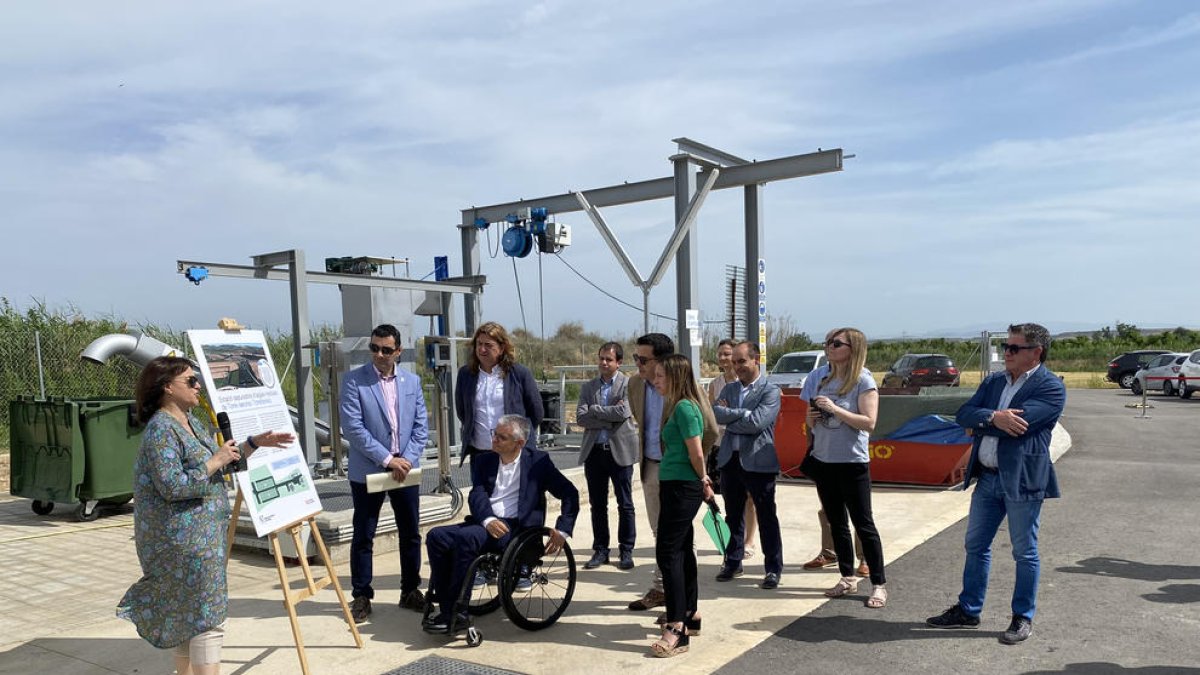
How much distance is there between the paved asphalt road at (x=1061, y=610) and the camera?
14.3 ft

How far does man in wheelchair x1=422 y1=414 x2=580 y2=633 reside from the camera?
15.9ft

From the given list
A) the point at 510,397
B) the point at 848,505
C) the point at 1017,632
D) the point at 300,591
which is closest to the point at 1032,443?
the point at 1017,632

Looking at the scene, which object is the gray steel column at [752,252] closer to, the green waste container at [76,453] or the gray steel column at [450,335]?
the gray steel column at [450,335]

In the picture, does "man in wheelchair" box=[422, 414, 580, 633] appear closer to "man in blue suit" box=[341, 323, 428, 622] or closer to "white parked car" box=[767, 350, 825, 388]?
"man in blue suit" box=[341, 323, 428, 622]

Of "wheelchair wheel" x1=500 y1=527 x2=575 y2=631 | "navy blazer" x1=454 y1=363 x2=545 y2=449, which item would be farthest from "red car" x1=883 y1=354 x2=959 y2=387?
"wheelchair wheel" x1=500 y1=527 x2=575 y2=631

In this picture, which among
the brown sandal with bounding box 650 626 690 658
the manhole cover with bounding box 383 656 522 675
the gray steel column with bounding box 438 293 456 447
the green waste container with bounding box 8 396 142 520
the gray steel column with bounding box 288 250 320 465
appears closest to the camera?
the manhole cover with bounding box 383 656 522 675

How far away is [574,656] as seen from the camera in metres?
4.59

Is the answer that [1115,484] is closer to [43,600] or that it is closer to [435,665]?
[435,665]

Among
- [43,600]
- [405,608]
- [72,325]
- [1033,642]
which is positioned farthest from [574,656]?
[72,325]

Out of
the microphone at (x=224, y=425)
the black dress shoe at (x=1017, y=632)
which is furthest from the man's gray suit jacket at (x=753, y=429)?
the microphone at (x=224, y=425)

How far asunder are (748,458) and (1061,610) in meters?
2.04

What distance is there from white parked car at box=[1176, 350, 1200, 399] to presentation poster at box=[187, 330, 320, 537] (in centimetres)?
2688

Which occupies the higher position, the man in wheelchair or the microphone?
the microphone

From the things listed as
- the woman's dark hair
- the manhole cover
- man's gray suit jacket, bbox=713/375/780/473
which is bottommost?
the manhole cover
